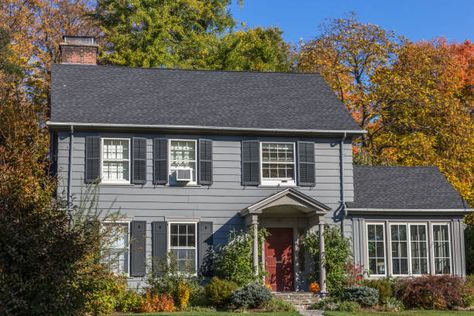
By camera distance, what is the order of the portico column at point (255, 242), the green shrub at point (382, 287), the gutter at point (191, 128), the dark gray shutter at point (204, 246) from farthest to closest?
1. the dark gray shutter at point (204, 246)
2. the gutter at point (191, 128)
3. the portico column at point (255, 242)
4. the green shrub at point (382, 287)

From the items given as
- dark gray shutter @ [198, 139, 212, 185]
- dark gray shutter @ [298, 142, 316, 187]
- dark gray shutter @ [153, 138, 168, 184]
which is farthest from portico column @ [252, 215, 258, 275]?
dark gray shutter @ [153, 138, 168, 184]

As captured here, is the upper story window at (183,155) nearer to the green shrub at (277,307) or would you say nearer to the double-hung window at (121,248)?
the double-hung window at (121,248)

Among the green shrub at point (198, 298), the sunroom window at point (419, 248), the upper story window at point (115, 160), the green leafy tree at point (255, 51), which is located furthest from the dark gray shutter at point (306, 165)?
the green leafy tree at point (255, 51)

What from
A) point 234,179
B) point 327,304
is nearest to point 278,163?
point 234,179

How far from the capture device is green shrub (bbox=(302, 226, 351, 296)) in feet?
73.8

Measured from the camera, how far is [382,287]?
21.6m

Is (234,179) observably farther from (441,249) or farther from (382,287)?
(441,249)

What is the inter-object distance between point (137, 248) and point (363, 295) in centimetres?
665

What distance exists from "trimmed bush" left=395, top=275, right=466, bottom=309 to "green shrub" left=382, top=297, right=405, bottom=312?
16.6 inches

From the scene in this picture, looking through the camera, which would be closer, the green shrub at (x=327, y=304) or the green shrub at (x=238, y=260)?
the green shrub at (x=327, y=304)

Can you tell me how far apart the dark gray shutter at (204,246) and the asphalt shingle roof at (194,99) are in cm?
313

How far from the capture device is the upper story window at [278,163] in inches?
923

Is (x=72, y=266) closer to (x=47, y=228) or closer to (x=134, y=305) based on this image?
(x=47, y=228)

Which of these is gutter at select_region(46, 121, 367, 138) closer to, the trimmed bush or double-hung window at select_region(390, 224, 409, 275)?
double-hung window at select_region(390, 224, 409, 275)
